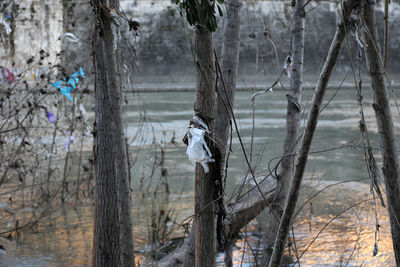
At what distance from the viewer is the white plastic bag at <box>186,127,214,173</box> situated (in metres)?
1.59

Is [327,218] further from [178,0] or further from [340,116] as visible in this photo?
[340,116]

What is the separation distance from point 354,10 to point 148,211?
3745mm

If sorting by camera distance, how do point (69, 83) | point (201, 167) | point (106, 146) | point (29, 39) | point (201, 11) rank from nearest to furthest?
point (201, 11)
point (201, 167)
point (106, 146)
point (69, 83)
point (29, 39)

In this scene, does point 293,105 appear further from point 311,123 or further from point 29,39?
point 29,39

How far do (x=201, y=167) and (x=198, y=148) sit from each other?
12 cm

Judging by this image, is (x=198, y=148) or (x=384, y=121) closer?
(x=198, y=148)

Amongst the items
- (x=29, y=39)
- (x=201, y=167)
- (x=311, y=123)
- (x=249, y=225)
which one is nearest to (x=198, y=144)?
(x=201, y=167)

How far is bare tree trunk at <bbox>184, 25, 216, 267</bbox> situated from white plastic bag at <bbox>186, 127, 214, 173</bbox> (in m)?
0.06

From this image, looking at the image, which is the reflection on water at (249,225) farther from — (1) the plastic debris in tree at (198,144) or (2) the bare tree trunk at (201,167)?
(1) the plastic debris in tree at (198,144)

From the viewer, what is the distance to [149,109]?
13508mm

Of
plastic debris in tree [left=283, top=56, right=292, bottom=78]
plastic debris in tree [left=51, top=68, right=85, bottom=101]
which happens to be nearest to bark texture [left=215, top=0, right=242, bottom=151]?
plastic debris in tree [left=283, top=56, right=292, bottom=78]

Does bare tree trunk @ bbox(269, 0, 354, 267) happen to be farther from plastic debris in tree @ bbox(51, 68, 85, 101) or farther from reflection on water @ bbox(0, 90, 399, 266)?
plastic debris in tree @ bbox(51, 68, 85, 101)

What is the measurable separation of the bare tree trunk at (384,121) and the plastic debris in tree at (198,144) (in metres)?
0.58

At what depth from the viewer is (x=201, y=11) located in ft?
5.17
